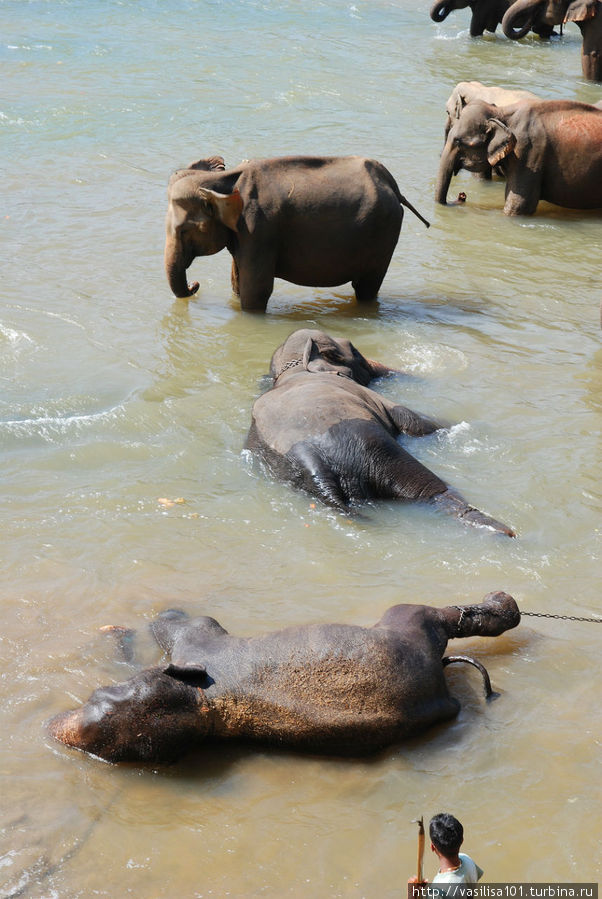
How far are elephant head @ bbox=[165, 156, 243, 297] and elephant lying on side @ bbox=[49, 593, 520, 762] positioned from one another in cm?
493

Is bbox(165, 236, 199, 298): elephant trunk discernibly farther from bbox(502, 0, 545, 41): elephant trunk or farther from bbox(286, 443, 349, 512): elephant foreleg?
bbox(502, 0, 545, 41): elephant trunk

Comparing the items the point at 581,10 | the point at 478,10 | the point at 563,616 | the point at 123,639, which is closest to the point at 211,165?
the point at 123,639

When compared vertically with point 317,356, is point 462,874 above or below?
above

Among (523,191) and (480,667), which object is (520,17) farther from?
(480,667)

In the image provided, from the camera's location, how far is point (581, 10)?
17.1 m

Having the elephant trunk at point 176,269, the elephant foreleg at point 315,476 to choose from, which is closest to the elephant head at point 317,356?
the elephant foreleg at point 315,476

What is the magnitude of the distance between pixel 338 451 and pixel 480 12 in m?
18.0

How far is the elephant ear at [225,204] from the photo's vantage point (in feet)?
27.9

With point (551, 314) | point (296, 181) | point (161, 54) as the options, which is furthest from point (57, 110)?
point (551, 314)

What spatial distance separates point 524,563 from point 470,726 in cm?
141

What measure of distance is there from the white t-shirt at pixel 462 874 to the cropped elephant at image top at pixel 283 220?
6178 mm

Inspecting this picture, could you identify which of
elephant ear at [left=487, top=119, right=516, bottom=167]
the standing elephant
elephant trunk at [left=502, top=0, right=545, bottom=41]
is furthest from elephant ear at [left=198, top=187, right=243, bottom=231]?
elephant trunk at [left=502, top=0, right=545, bottom=41]

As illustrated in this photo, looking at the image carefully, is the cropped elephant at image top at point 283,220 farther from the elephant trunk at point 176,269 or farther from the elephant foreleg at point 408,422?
the elephant foreleg at point 408,422

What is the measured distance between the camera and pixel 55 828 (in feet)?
12.6
